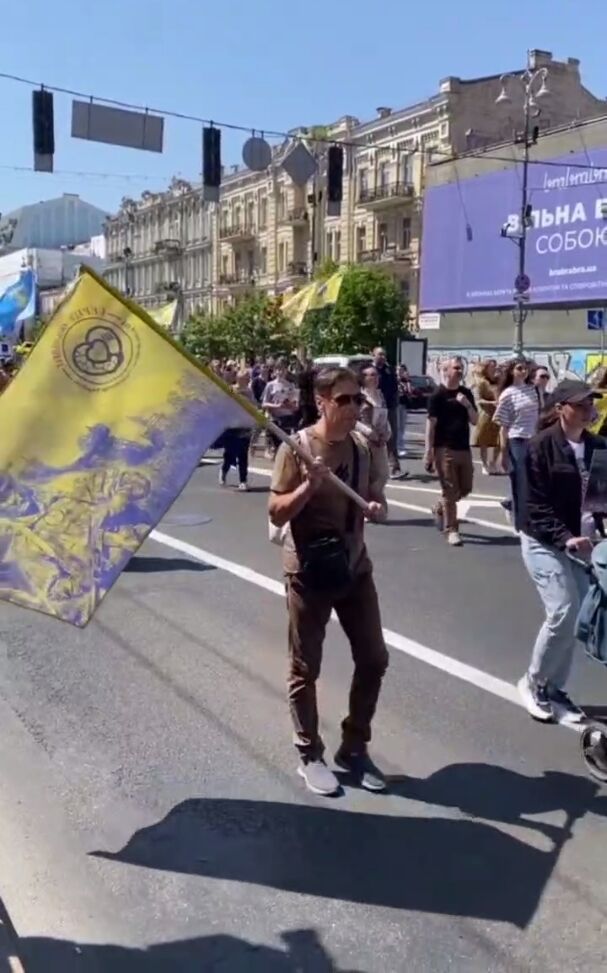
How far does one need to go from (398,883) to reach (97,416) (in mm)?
1956

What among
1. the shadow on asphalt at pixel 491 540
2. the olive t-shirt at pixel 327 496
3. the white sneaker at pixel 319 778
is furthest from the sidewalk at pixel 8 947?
the shadow on asphalt at pixel 491 540

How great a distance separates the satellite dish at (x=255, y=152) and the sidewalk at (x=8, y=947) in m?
16.5

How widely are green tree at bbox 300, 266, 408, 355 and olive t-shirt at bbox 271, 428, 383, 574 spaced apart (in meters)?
47.3

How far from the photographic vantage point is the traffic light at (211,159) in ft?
58.3

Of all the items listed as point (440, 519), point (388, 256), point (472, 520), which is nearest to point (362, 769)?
point (440, 519)

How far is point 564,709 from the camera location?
546cm

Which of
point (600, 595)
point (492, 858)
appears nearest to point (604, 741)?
point (600, 595)

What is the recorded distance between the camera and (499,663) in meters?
6.39

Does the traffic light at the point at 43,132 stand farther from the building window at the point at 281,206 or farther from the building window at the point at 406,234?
the building window at the point at 281,206

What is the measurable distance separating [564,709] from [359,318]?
47748 millimetres

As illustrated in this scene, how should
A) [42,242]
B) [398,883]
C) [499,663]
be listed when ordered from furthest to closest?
1. [42,242]
2. [499,663]
3. [398,883]

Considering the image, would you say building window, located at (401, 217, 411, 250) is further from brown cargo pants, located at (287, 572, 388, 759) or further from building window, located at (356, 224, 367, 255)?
brown cargo pants, located at (287, 572, 388, 759)

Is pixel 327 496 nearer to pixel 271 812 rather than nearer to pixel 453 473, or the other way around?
pixel 271 812

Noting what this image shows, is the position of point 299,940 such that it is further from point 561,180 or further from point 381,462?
point 561,180
